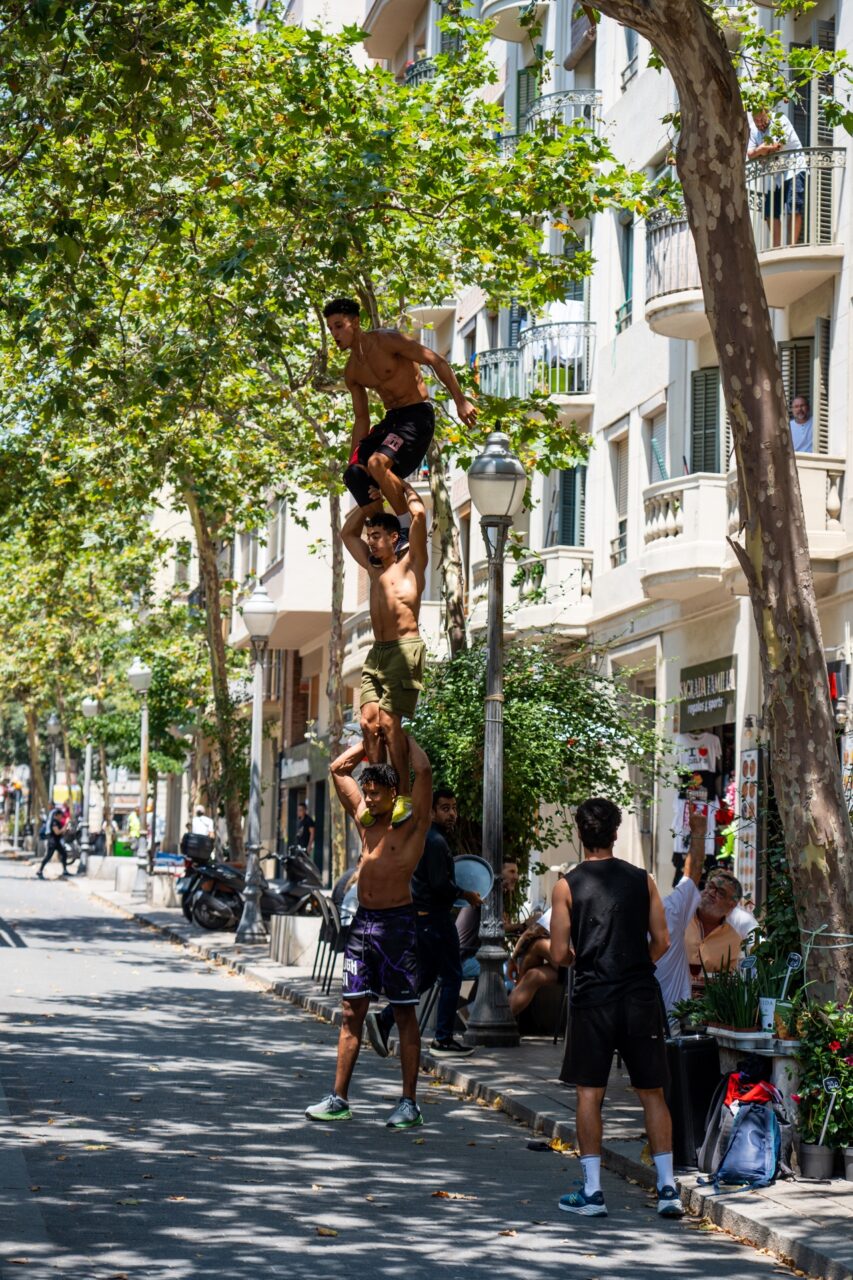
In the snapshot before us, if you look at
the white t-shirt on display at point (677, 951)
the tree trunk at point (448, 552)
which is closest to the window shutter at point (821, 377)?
the tree trunk at point (448, 552)

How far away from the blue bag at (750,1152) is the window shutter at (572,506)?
22.5 meters

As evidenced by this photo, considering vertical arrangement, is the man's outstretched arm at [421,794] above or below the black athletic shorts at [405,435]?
below

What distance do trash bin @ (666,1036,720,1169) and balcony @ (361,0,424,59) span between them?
1321 inches

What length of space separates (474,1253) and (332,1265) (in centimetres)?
69

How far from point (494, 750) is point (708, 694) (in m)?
10.1

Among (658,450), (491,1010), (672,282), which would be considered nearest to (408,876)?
(491,1010)

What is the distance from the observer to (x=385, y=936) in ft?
37.5

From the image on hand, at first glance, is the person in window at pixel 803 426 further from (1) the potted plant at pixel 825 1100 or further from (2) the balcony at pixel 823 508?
(1) the potted plant at pixel 825 1100

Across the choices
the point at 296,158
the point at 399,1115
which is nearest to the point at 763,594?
the point at 399,1115

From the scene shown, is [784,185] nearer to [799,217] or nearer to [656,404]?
[799,217]

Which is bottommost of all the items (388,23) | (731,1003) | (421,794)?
(731,1003)

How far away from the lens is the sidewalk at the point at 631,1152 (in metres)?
8.23

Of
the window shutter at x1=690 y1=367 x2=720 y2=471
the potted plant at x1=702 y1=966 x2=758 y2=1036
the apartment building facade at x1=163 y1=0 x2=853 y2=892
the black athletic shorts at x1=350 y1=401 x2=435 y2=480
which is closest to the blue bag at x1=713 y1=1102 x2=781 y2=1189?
the potted plant at x1=702 y1=966 x2=758 y2=1036

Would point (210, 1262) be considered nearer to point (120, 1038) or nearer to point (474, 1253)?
point (474, 1253)
